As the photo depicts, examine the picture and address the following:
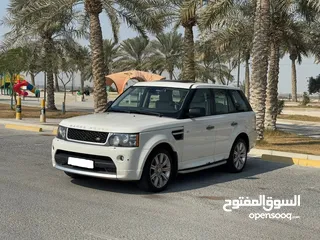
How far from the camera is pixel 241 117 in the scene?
9359 millimetres

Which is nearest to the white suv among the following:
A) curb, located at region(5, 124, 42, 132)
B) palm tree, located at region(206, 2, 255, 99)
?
curb, located at region(5, 124, 42, 132)

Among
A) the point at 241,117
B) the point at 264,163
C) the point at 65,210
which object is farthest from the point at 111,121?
the point at 264,163

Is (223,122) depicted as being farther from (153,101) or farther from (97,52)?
(97,52)

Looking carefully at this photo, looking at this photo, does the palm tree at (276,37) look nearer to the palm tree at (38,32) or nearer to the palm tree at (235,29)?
the palm tree at (235,29)

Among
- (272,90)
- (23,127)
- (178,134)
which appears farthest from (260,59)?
(23,127)

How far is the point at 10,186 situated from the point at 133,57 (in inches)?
1826


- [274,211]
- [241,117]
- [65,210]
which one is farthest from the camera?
[241,117]

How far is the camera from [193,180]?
8398mm

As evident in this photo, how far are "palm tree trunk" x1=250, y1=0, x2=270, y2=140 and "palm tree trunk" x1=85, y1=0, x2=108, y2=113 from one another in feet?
19.1

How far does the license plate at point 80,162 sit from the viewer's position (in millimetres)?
7013

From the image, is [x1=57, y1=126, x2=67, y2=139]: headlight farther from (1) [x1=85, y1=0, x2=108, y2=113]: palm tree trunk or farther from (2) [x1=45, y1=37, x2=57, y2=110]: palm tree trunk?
(2) [x1=45, y1=37, x2=57, y2=110]: palm tree trunk

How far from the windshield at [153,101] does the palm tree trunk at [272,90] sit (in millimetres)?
11565

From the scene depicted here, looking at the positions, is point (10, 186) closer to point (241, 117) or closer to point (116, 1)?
point (241, 117)

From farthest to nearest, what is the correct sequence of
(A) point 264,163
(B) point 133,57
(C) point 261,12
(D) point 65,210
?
(B) point 133,57
(C) point 261,12
(A) point 264,163
(D) point 65,210
